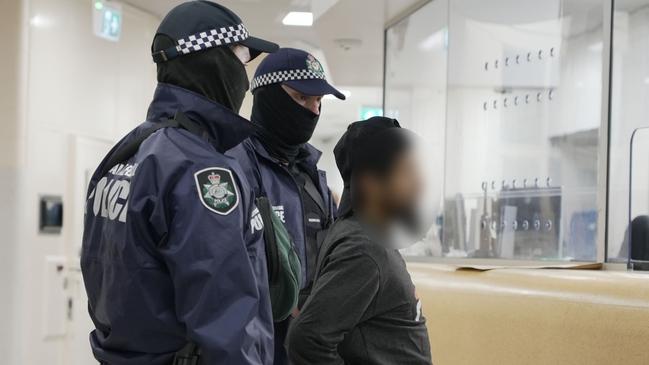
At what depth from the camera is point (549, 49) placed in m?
3.54

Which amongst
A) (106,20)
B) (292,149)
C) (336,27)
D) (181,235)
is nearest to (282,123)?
(292,149)

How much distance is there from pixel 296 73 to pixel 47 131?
3.89 m

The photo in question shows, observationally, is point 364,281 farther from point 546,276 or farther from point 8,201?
point 8,201

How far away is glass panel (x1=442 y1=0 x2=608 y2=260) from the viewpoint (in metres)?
3.25

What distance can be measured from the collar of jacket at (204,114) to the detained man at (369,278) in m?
0.25

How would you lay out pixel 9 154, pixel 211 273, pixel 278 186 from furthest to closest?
pixel 9 154 < pixel 278 186 < pixel 211 273

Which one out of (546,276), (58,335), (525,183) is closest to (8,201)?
(58,335)

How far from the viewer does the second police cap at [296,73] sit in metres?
2.16

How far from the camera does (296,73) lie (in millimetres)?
2170

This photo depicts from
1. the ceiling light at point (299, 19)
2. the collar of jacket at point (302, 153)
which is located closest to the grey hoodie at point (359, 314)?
the collar of jacket at point (302, 153)

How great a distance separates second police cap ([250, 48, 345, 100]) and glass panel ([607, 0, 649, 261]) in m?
1.23

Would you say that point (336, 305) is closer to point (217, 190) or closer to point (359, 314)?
point (359, 314)

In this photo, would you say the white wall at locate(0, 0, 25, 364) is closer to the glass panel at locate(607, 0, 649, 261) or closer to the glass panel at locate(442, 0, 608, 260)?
the glass panel at locate(442, 0, 608, 260)

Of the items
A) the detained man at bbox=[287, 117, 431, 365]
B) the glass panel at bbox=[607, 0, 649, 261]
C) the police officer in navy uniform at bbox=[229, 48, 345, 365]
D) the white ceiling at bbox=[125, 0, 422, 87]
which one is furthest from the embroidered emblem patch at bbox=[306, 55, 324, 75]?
the white ceiling at bbox=[125, 0, 422, 87]
